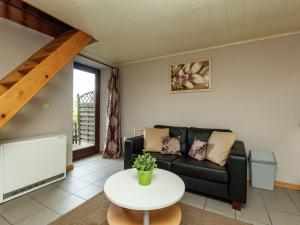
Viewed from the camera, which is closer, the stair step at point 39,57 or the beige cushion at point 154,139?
the stair step at point 39,57

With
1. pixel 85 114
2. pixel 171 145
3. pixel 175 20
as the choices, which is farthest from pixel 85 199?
pixel 175 20

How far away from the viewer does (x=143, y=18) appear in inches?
86.1

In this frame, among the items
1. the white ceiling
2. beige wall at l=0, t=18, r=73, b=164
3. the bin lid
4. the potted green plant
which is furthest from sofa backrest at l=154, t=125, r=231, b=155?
beige wall at l=0, t=18, r=73, b=164

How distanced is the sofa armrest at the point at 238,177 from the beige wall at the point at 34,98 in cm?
281

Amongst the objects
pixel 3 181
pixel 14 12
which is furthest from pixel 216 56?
pixel 3 181

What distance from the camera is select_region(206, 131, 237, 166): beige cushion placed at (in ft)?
7.42

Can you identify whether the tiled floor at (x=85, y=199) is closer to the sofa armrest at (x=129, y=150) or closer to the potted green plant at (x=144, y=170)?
the sofa armrest at (x=129, y=150)

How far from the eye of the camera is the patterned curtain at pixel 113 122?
3.97 metres

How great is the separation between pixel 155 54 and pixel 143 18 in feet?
4.35

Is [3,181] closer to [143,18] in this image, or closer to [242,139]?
[143,18]

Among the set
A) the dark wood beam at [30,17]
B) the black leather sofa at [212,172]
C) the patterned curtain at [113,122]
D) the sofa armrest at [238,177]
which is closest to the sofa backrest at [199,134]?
the black leather sofa at [212,172]

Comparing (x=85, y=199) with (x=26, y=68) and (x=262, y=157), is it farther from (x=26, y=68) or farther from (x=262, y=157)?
(x=262, y=157)

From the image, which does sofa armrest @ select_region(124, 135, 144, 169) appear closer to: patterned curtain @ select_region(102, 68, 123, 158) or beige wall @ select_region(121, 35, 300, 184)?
beige wall @ select_region(121, 35, 300, 184)

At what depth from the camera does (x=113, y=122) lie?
4023mm
